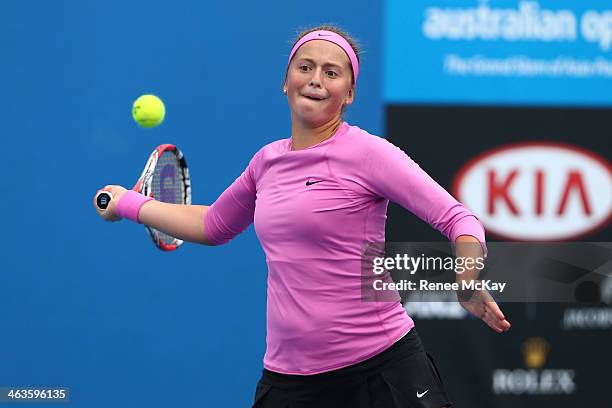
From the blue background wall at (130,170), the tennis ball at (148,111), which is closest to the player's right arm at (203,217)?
the tennis ball at (148,111)

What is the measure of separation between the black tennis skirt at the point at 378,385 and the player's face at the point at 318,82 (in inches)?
21.9

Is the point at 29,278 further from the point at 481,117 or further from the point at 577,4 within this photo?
the point at 577,4

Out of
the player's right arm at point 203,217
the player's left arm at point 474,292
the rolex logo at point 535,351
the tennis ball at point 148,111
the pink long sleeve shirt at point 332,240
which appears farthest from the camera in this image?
the rolex logo at point 535,351

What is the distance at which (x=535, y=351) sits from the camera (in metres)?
3.79

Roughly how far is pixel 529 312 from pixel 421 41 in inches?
44.5

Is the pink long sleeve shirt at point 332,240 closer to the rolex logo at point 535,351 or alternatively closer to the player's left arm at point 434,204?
the player's left arm at point 434,204

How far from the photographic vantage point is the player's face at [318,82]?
7.38 ft

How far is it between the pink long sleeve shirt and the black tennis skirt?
0.02m

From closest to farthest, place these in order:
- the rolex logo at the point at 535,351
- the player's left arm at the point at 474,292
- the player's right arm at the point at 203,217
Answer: the player's left arm at the point at 474,292
the player's right arm at the point at 203,217
the rolex logo at the point at 535,351

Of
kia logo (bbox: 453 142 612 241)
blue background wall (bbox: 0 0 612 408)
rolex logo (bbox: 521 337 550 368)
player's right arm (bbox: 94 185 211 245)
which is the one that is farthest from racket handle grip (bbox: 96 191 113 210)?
rolex logo (bbox: 521 337 550 368)

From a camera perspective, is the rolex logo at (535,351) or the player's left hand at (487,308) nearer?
the player's left hand at (487,308)

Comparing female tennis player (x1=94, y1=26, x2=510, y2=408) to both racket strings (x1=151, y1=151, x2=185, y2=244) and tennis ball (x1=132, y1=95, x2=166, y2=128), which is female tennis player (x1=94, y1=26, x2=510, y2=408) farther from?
tennis ball (x1=132, y1=95, x2=166, y2=128)

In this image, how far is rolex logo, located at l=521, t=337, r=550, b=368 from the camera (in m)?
3.79

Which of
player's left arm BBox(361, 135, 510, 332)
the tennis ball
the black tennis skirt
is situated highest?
the tennis ball
